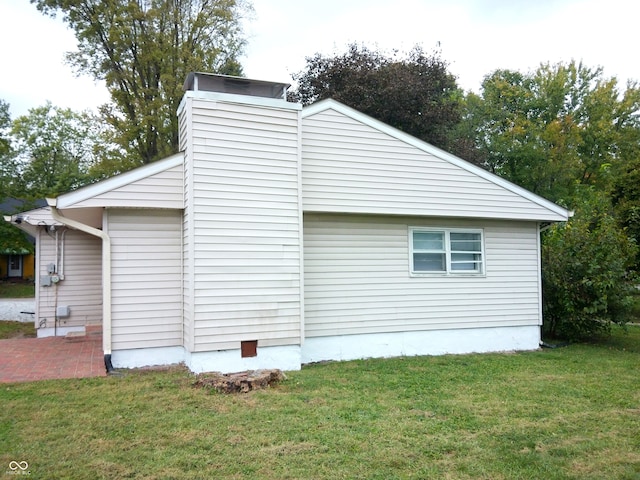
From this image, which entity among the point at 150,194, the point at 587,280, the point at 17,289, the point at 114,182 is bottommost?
the point at 17,289

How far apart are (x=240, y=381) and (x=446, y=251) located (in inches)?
184

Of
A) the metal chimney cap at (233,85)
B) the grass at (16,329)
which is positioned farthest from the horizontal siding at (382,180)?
the grass at (16,329)

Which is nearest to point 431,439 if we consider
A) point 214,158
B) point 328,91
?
point 214,158

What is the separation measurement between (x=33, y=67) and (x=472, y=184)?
20.7m

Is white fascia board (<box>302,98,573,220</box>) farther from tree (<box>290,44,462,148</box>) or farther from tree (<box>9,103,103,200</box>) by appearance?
tree (<box>9,103,103,200</box>)

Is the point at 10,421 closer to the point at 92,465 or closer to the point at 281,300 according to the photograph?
the point at 92,465

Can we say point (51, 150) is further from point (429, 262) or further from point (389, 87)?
point (429, 262)

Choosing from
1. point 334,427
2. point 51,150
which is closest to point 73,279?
point 334,427

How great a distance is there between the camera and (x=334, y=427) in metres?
4.58

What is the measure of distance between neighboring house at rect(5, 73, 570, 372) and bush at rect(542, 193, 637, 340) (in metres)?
1.00

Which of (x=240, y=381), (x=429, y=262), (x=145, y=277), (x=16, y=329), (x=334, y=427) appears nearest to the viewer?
(x=334, y=427)

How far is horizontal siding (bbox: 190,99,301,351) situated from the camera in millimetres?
6590

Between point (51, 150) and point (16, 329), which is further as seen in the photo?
point (51, 150)

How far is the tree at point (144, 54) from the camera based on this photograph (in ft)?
59.2
